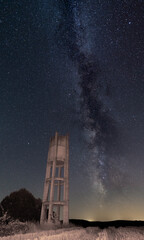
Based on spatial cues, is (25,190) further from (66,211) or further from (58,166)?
(66,211)

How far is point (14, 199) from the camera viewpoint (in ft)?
109

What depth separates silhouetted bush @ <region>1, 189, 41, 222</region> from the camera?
31.7 meters

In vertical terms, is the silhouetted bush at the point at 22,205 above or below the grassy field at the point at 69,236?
above

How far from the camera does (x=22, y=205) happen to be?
3284 centimetres

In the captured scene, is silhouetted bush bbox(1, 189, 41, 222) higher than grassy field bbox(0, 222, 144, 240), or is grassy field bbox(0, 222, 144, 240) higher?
silhouetted bush bbox(1, 189, 41, 222)

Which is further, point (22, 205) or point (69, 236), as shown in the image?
point (22, 205)

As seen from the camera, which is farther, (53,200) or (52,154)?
(52,154)

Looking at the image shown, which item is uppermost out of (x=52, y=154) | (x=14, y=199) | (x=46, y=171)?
(x=52, y=154)

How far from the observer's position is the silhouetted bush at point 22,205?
3166 cm

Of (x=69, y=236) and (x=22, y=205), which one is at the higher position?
(x=22, y=205)

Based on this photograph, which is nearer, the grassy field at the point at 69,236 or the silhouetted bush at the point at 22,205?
the grassy field at the point at 69,236

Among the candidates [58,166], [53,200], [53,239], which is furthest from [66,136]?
[53,239]

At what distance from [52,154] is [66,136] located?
11.9ft

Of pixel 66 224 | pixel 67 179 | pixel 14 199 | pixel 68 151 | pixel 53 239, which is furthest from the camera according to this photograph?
pixel 14 199
